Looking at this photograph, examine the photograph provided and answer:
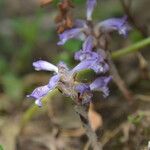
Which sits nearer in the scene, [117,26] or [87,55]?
[87,55]

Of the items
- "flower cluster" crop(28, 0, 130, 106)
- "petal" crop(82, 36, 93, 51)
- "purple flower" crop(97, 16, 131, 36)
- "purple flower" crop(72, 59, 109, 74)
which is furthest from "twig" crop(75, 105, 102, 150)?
"purple flower" crop(97, 16, 131, 36)

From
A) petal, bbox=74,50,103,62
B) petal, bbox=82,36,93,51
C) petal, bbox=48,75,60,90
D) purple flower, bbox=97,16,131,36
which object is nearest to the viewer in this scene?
petal, bbox=48,75,60,90

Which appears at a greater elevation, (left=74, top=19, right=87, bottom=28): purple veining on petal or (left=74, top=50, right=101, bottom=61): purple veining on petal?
(left=74, top=19, right=87, bottom=28): purple veining on petal

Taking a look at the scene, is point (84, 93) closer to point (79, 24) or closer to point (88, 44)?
point (88, 44)

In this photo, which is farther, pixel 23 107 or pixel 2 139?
pixel 23 107

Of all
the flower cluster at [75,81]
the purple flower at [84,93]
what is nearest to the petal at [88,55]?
the flower cluster at [75,81]

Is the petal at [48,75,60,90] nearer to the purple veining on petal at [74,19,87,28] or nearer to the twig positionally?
the twig

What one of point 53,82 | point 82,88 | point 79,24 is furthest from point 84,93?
point 79,24

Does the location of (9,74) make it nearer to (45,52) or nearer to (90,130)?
(45,52)

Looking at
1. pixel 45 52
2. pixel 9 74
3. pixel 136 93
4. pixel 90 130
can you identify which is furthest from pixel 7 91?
pixel 90 130

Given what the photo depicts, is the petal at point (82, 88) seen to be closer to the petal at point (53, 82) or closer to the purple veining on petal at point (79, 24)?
the petal at point (53, 82)

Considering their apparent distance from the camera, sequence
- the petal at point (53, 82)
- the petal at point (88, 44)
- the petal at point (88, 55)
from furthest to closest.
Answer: the petal at point (88, 44), the petal at point (88, 55), the petal at point (53, 82)
